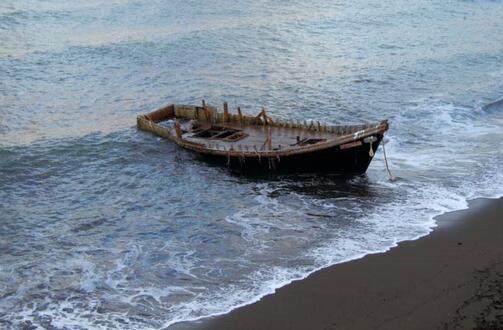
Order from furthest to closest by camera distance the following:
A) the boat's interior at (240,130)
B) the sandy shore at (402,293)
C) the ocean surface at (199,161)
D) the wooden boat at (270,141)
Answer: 1. the boat's interior at (240,130)
2. the wooden boat at (270,141)
3. the ocean surface at (199,161)
4. the sandy shore at (402,293)

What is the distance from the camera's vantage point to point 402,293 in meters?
15.7

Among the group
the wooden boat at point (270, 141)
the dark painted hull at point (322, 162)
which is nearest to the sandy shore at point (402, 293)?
the dark painted hull at point (322, 162)

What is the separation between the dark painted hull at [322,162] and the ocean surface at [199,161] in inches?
17.2

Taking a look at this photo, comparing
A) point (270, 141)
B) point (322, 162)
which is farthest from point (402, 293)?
point (270, 141)

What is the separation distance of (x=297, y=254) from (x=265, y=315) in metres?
3.55

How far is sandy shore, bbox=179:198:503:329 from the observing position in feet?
47.6

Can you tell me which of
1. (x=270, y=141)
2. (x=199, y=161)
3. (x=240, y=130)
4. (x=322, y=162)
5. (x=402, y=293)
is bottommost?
(x=402, y=293)

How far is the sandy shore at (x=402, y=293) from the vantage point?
47.6ft

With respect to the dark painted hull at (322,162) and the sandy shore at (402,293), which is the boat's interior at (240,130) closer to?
the dark painted hull at (322,162)

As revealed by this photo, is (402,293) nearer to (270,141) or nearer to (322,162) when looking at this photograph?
(322,162)

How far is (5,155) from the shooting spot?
27641mm

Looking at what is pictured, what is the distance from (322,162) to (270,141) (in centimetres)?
223

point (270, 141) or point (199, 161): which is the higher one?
point (270, 141)

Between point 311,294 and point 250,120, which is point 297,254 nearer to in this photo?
point 311,294
